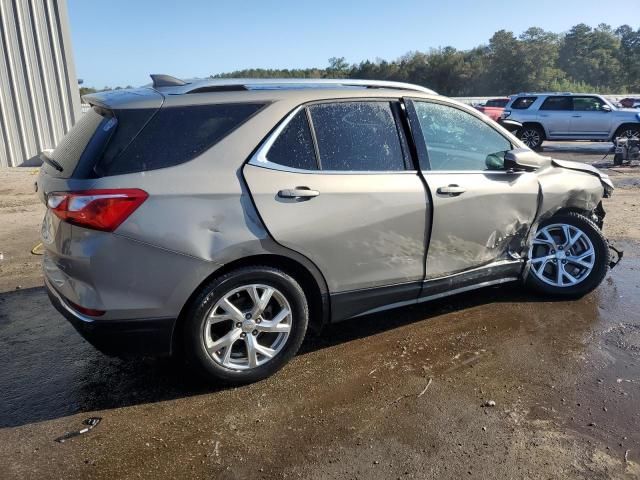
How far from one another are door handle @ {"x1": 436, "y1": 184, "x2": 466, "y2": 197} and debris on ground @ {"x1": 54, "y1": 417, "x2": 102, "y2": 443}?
255cm

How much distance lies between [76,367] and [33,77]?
10.5 metres

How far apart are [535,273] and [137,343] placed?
128 inches

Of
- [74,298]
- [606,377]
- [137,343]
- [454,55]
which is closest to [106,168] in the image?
[74,298]

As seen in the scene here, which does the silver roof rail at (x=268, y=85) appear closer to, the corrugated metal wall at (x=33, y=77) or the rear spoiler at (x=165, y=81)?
the rear spoiler at (x=165, y=81)

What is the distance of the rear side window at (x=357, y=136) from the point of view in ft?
10.8

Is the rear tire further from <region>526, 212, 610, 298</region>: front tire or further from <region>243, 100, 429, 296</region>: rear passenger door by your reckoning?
<region>243, 100, 429, 296</region>: rear passenger door

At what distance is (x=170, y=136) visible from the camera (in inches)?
113

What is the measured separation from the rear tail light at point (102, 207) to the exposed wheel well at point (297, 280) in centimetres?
57

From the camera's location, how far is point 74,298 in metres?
2.81

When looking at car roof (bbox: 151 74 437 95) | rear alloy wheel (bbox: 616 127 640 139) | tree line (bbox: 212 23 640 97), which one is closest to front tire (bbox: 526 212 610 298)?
car roof (bbox: 151 74 437 95)

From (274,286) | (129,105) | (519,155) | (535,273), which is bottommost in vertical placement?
(535,273)

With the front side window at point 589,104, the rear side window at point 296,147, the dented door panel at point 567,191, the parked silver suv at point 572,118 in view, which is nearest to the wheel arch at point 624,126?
the parked silver suv at point 572,118

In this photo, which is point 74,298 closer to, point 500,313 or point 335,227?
point 335,227

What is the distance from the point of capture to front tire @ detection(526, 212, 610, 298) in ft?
14.5
